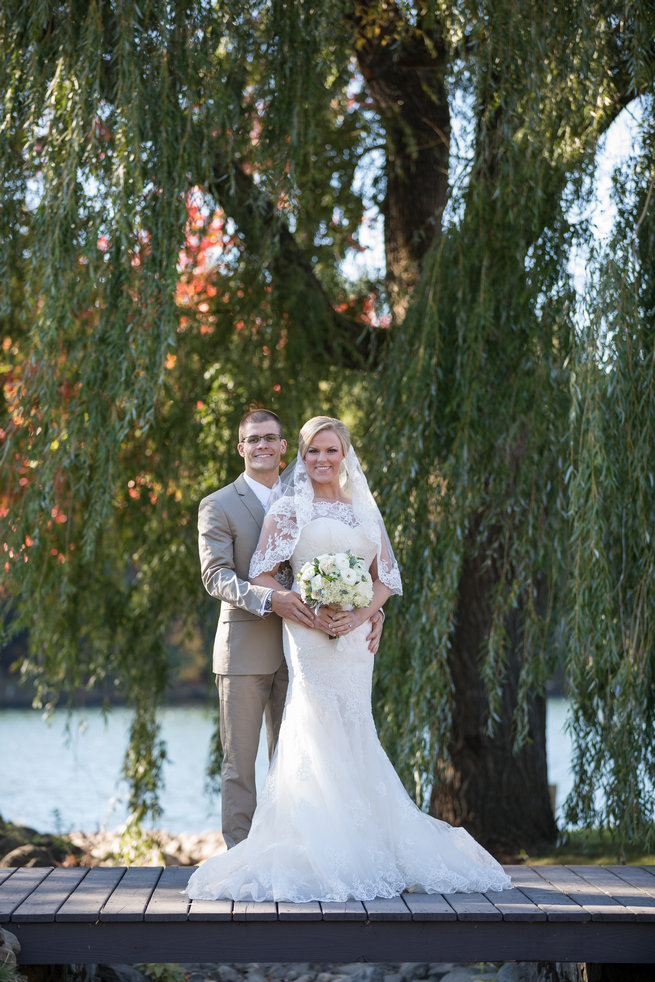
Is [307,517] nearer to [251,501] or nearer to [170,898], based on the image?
[251,501]

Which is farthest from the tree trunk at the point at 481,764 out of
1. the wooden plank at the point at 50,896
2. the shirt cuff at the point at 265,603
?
the wooden plank at the point at 50,896

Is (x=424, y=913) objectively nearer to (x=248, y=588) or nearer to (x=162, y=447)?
(x=248, y=588)

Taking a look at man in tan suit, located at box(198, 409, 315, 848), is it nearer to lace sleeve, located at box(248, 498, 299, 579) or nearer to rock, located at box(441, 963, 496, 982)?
lace sleeve, located at box(248, 498, 299, 579)

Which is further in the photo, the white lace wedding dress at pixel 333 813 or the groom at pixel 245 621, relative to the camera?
the groom at pixel 245 621

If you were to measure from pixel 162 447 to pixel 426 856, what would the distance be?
9.99 ft

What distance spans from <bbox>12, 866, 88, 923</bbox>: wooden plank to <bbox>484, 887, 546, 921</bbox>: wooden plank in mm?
1368

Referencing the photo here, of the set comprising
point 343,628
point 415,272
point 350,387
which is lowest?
point 343,628

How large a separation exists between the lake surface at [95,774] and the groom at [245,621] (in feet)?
7.36

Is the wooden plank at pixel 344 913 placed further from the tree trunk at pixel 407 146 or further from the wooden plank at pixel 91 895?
the tree trunk at pixel 407 146

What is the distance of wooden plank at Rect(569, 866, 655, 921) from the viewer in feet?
10.6

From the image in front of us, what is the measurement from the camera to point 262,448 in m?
3.97

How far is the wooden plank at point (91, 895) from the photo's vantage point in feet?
10.4

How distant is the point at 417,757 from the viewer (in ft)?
14.6

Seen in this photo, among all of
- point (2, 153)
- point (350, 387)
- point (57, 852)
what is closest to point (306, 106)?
point (2, 153)
